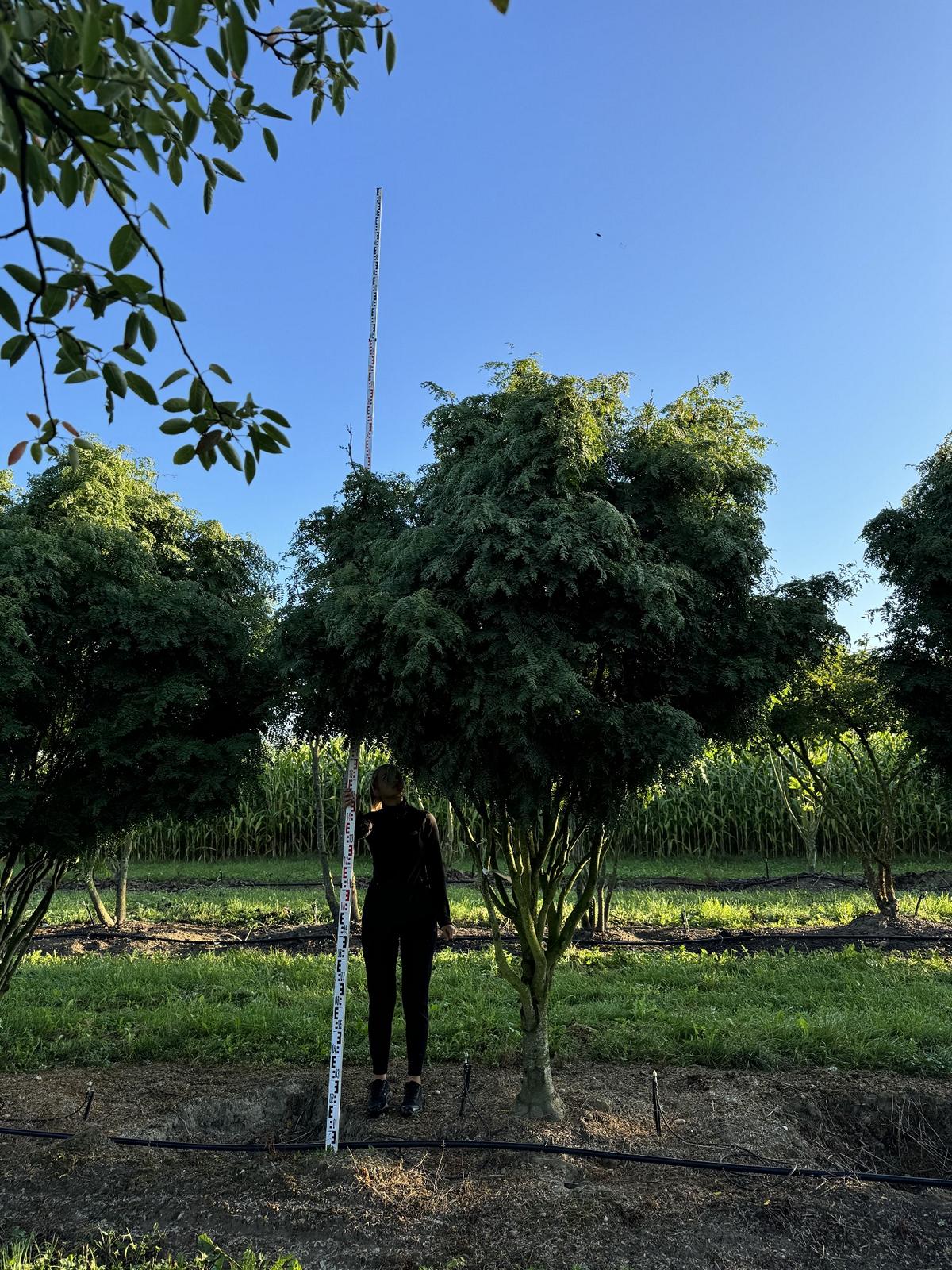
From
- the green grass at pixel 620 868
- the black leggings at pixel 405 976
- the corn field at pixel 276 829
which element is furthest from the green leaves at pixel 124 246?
the corn field at pixel 276 829

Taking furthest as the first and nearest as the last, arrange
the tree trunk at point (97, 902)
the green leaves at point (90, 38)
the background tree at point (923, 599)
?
the tree trunk at point (97, 902)
the background tree at point (923, 599)
the green leaves at point (90, 38)

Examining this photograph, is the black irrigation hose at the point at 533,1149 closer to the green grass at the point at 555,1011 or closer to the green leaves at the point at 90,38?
the green grass at the point at 555,1011

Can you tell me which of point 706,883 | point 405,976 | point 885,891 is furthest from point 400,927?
point 706,883

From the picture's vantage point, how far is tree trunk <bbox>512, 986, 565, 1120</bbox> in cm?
460

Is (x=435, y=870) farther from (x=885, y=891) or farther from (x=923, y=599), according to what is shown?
(x=885, y=891)

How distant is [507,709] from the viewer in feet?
12.3

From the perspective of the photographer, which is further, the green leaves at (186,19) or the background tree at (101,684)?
the background tree at (101,684)

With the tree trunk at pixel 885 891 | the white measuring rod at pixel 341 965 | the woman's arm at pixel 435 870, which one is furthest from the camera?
the tree trunk at pixel 885 891

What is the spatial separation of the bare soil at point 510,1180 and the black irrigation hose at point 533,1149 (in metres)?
0.04

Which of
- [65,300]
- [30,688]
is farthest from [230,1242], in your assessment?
[65,300]

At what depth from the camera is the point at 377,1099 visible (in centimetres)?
473

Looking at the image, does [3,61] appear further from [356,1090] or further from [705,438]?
[356,1090]

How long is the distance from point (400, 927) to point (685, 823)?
16.2m

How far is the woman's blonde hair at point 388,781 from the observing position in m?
4.93
